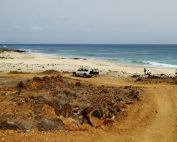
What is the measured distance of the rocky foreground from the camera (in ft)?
58.3

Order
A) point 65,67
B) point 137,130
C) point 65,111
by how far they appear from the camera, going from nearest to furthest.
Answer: point 137,130 < point 65,111 < point 65,67

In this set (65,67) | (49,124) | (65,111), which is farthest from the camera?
(65,67)

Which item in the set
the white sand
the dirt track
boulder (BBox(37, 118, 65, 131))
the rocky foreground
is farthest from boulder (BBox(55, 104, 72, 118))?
the white sand

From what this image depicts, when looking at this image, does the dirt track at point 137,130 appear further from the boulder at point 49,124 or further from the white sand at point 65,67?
the white sand at point 65,67

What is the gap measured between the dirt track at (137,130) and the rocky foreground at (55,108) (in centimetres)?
59

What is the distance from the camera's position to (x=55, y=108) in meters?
19.4

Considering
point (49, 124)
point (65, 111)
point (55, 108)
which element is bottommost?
point (49, 124)

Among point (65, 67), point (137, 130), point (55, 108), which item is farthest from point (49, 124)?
point (65, 67)

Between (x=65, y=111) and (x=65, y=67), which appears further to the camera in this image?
(x=65, y=67)

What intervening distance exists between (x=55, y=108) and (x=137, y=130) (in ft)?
13.6

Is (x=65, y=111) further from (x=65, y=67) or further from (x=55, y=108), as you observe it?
(x=65, y=67)

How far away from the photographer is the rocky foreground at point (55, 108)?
699 inches

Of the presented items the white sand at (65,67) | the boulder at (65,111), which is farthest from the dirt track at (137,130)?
the white sand at (65,67)

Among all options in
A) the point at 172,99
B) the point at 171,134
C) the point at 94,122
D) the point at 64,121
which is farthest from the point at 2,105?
the point at 172,99
